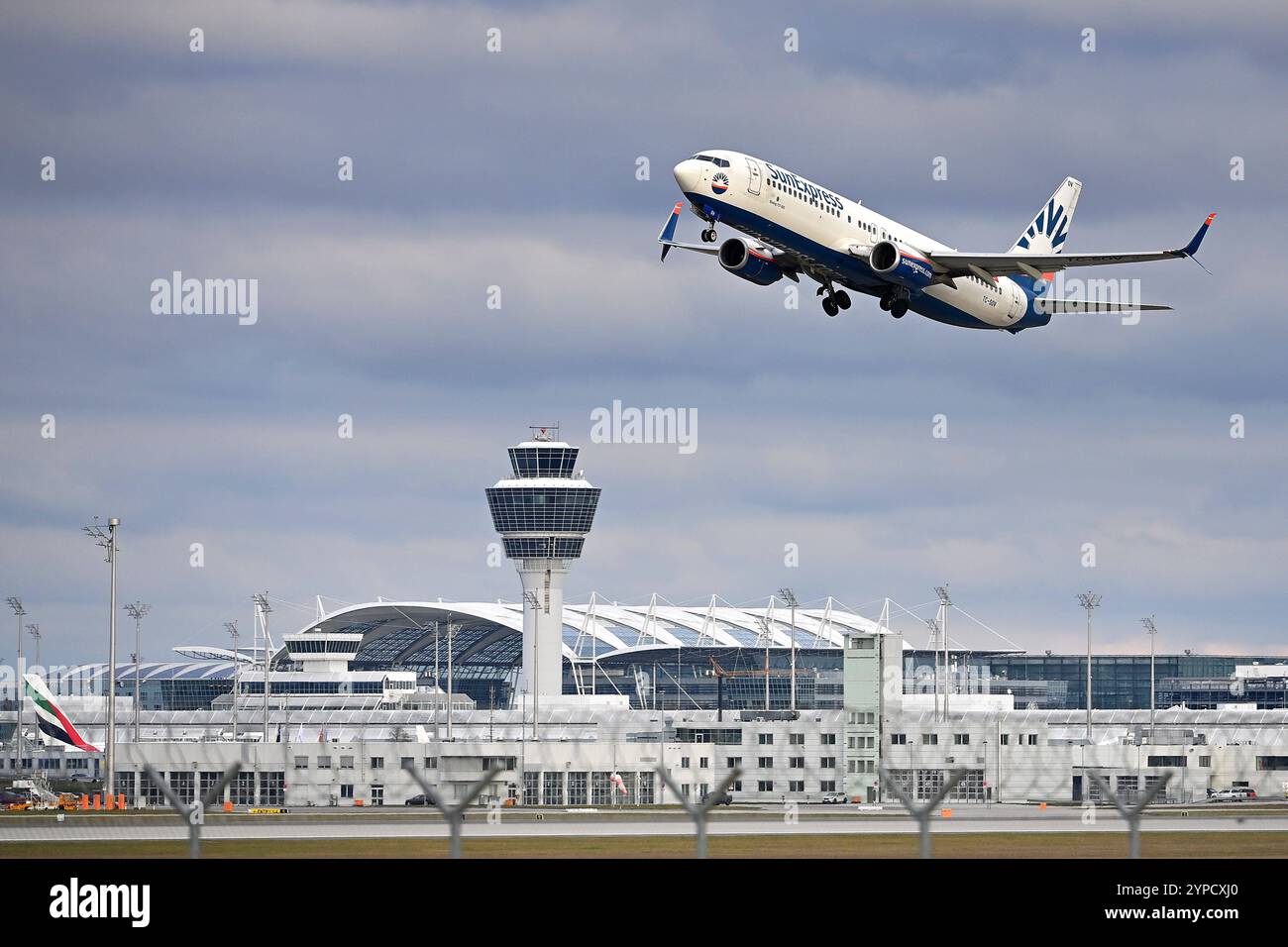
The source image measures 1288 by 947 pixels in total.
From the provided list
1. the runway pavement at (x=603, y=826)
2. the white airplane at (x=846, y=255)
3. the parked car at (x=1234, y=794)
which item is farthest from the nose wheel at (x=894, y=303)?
the parked car at (x=1234, y=794)

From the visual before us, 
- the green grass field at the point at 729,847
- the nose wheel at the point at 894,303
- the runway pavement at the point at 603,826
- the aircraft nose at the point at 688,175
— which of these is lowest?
the runway pavement at the point at 603,826

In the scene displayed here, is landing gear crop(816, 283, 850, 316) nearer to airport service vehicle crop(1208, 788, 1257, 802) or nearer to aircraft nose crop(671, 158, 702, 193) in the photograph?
aircraft nose crop(671, 158, 702, 193)

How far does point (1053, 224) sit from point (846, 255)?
35777 millimetres

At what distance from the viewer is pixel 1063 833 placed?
234 ft

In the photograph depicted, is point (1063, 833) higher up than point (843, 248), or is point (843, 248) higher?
point (843, 248)

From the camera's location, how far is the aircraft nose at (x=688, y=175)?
243ft

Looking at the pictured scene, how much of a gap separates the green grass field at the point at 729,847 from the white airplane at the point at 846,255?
2294 centimetres

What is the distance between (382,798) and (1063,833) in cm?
5655

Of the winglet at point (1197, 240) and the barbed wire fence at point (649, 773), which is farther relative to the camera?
the barbed wire fence at point (649, 773)

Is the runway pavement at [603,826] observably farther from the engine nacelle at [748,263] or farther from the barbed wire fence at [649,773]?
the engine nacelle at [748,263]
